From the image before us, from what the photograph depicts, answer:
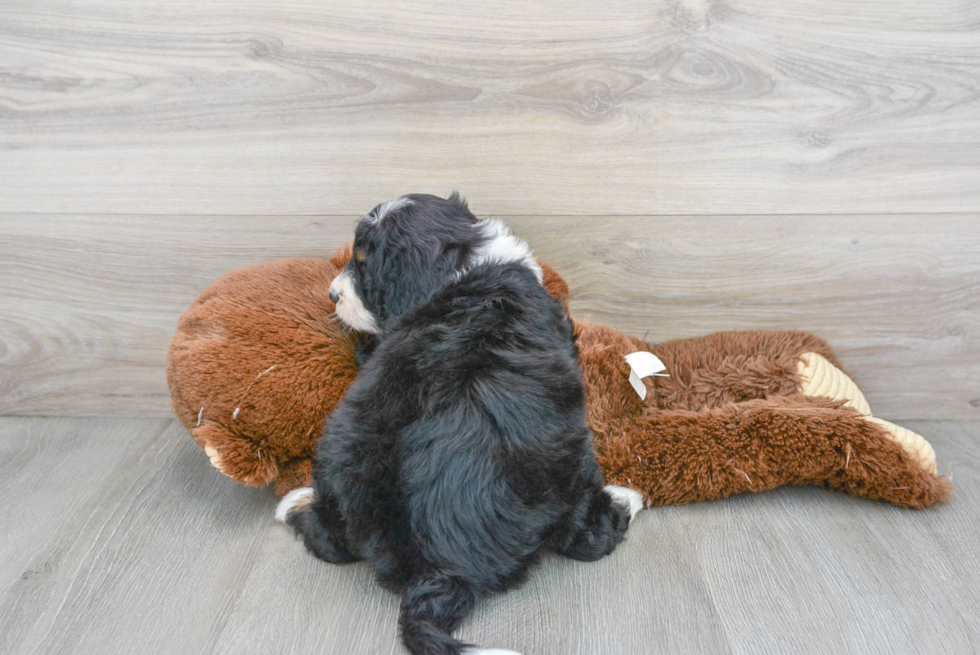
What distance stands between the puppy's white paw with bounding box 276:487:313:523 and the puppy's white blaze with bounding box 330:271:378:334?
1.38ft

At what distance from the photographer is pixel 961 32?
71.5 inches

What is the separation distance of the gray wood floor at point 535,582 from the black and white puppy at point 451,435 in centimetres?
10

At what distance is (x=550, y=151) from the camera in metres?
1.90

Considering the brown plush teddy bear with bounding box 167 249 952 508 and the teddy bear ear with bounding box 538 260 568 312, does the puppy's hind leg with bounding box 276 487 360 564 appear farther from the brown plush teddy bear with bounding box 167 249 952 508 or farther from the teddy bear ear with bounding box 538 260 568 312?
the teddy bear ear with bounding box 538 260 568 312

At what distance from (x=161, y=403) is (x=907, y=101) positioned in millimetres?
2443

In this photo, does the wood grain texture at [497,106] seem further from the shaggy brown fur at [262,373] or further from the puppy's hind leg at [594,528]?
the puppy's hind leg at [594,528]

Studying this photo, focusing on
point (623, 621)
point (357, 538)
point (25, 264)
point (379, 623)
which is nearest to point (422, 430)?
point (357, 538)

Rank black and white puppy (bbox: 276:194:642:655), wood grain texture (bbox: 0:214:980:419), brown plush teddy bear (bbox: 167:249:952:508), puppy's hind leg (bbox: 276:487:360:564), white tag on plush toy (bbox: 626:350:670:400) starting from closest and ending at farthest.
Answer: black and white puppy (bbox: 276:194:642:655)
puppy's hind leg (bbox: 276:487:360:564)
brown plush teddy bear (bbox: 167:249:952:508)
white tag on plush toy (bbox: 626:350:670:400)
wood grain texture (bbox: 0:214:980:419)

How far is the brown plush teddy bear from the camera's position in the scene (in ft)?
5.43

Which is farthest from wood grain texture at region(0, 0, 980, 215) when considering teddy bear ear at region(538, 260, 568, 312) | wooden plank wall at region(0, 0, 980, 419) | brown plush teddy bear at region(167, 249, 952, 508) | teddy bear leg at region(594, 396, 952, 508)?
teddy bear leg at region(594, 396, 952, 508)

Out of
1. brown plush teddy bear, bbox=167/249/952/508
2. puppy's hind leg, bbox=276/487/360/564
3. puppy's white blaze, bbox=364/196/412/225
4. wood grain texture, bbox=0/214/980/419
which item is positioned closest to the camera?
puppy's hind leg, bbox=276/487/360/564

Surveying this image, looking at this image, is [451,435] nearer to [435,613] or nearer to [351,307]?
[435,613]

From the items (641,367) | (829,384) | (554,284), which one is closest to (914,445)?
(829,384)

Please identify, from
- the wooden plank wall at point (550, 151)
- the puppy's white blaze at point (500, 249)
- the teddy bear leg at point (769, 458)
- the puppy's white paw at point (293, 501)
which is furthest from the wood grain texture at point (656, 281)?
the puppy's white paw at point (293, 501)
